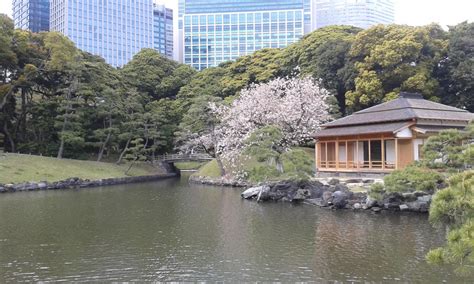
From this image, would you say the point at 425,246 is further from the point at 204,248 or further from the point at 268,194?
the point at 268,194

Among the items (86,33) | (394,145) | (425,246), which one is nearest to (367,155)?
(394,145)

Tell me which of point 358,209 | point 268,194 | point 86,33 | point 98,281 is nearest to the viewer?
point 98,281

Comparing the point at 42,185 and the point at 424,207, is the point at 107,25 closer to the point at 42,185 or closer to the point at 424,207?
the point at 42,185

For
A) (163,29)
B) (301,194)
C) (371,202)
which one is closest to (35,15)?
(163,29)

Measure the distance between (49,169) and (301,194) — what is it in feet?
71.5

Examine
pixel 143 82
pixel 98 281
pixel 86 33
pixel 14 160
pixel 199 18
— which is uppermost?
pixel 199 18

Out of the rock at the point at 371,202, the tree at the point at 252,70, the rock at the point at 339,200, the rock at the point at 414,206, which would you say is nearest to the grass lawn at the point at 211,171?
the tree at the point at 252,70

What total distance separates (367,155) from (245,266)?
57.3 ft

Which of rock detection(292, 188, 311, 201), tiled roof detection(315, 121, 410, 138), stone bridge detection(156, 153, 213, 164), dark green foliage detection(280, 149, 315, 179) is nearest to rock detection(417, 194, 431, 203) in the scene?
rock detection(292, 188, 311, 201)

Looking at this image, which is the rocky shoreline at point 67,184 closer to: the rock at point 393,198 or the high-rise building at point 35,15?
the rock at point 393,198

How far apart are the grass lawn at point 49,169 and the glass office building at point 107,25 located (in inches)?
2406

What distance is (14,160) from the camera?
109 feet

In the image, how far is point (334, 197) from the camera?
1859 centimetres

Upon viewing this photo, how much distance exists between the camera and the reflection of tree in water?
9641 mm
